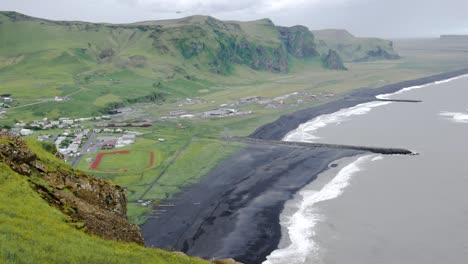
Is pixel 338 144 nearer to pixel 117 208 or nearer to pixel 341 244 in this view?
pixel 341 244

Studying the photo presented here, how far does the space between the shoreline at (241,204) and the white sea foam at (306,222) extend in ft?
7.78

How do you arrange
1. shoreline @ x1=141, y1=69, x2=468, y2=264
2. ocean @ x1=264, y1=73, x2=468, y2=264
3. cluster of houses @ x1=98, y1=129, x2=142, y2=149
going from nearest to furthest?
1. ocean @ x1=264, y1=73, x2=468, y2=264
2. shoreline @ x1=141, y1=69, x2=468, y2=264
3. cluster of houses @ x1=98, y1=129, x2=142, y2=149

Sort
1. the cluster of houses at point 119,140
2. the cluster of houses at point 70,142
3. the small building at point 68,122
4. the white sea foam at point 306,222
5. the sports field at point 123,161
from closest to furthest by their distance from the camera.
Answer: the white sea foam at point 306,222 < the sports field at point 123,161 < the cluster of houses at point 70,142 < the cluster of houses at point 119,140 < the small building at point 68,122

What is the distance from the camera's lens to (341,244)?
70.9 m

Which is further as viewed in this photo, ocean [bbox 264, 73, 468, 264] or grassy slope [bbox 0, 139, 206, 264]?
ocean [bbox 264, 73, 468, 264]

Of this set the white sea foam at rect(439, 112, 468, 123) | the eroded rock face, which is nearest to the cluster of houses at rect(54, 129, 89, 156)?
the eroded rock face

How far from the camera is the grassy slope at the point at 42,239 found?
29750 millimetres

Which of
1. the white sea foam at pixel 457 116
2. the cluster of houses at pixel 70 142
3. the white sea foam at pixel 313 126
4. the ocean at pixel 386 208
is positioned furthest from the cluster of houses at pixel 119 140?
the white sea foam at pixel 457 116

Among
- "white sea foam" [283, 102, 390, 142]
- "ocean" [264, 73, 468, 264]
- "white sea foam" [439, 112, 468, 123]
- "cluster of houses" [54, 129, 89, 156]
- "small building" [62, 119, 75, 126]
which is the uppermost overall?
"small building" [62, 119, 75, 126]

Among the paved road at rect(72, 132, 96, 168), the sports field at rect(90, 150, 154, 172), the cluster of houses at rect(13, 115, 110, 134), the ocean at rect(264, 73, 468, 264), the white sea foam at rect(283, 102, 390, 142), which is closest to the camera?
the ocean at rect(264, 73, 468, 264)

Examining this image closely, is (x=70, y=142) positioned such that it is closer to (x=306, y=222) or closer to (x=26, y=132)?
(x=26, y=132)

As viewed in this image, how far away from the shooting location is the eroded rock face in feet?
131

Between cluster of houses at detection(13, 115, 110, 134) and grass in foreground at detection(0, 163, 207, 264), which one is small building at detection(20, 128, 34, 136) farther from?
grass in foreground at detection(0, 163, 207, 264)

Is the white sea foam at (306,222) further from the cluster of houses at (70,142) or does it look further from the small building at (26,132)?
the small building at (26,132)
